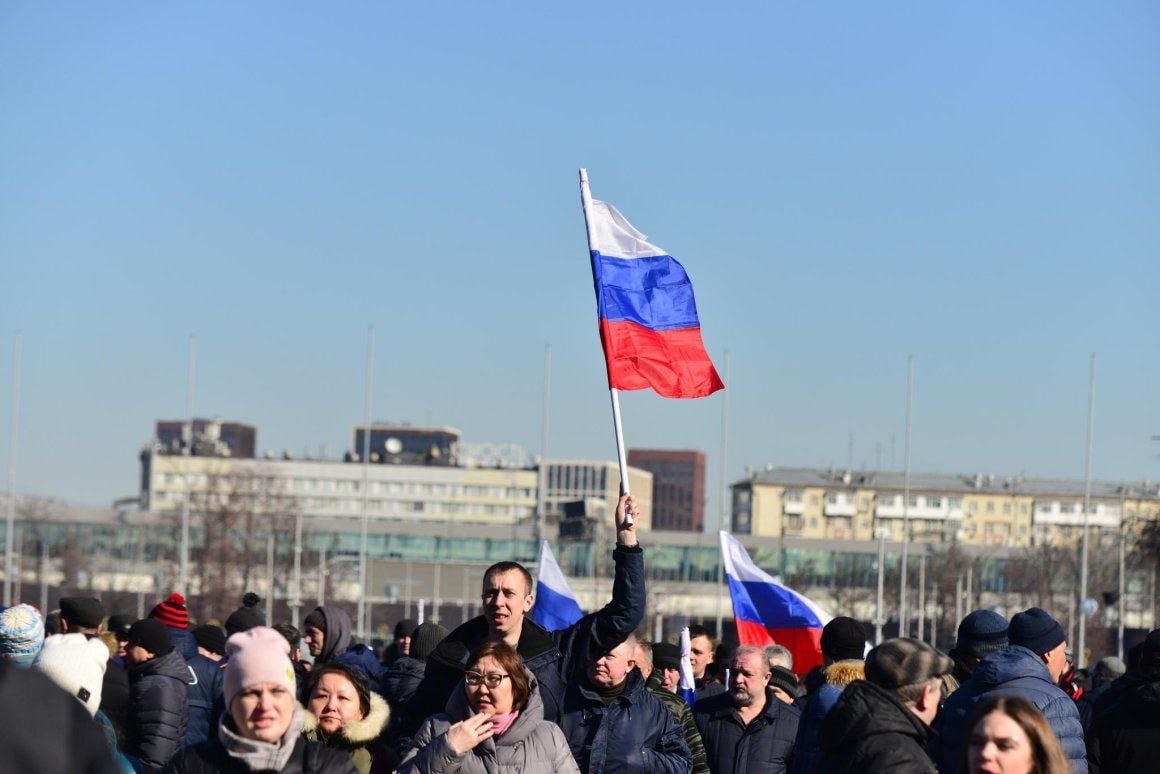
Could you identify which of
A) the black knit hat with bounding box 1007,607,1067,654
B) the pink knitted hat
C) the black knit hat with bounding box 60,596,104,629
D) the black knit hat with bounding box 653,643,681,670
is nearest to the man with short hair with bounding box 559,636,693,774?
the black knit hat with bounding box 1007,607,1067,654

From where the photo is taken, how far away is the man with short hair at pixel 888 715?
19.6 ft

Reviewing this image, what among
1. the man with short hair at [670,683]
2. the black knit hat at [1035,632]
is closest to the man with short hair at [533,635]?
the man with short hair at [670,683]

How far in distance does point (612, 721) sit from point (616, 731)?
A: 0.15ft

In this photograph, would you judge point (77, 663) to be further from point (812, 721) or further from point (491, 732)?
point (812, 721)

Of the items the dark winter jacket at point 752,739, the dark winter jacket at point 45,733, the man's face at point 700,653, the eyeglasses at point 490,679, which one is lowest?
the dark winter jacket at point 752,739

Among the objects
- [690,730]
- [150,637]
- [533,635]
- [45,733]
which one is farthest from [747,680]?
[45,733]

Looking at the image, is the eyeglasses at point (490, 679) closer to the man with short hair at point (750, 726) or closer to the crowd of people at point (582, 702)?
the crowd of people at point (582, 702)

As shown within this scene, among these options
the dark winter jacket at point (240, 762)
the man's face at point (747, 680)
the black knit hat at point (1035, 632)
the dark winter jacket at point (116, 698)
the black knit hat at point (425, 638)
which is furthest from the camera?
the black knit hat at point (425, 638)

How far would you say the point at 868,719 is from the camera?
602cm

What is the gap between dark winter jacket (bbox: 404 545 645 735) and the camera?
8.04 meters

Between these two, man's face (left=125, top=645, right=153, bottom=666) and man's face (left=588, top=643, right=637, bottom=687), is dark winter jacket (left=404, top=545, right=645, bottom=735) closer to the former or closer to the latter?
man's face (left=588, top=643, right=637, bottom=687)

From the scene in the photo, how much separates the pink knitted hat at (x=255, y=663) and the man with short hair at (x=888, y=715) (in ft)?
5.84

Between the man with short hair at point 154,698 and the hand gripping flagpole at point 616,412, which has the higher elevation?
the hand gripping flagpole at point 616,412

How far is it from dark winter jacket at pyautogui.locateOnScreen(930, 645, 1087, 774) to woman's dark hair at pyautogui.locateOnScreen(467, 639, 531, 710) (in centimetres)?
182
